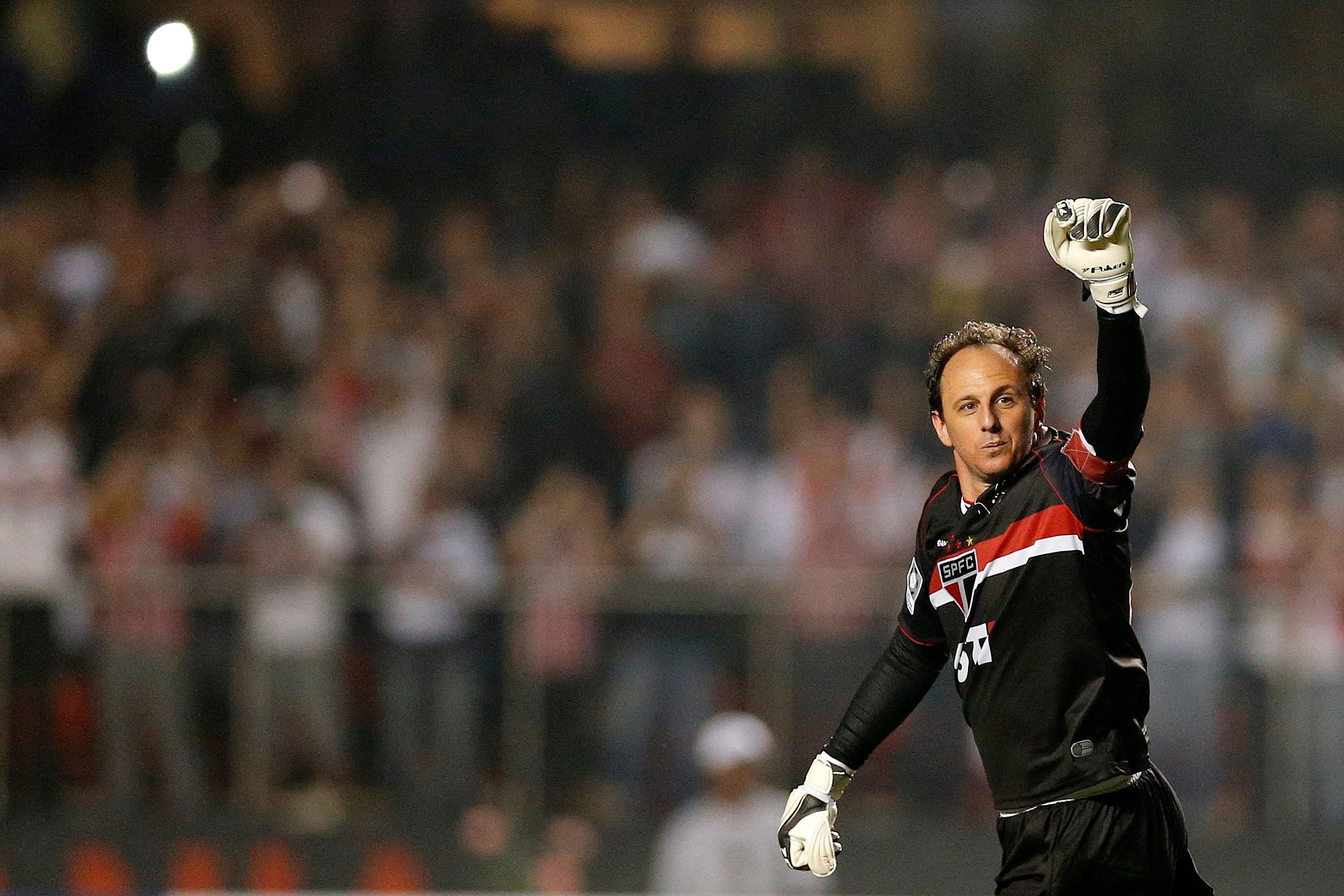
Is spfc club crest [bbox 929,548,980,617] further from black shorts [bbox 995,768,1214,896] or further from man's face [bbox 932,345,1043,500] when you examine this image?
black shorts [bbox 995,768,1214,896]

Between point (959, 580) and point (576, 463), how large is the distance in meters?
5.96

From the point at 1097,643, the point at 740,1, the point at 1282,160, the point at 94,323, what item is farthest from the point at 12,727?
the point at 1282,160

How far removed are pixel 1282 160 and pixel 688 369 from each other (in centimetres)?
453

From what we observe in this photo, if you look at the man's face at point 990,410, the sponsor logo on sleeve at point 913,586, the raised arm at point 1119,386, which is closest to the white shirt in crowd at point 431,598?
the sponsor logo on sleeve at point 913,586

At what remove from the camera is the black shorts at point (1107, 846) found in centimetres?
349

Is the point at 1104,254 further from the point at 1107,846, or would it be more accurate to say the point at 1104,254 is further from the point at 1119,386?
the point at 1107,846

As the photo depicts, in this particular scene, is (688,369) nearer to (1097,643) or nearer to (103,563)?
(103,563)

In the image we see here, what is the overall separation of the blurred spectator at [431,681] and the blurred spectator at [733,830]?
3.67 feet

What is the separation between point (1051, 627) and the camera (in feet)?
11.5

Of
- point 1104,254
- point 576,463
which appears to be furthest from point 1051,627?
point 576,463

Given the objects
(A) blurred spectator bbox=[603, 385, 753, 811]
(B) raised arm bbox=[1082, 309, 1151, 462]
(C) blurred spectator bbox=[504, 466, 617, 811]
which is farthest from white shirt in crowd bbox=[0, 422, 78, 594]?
(B) raised arm bbox=[1082, 309, 1151, 462]

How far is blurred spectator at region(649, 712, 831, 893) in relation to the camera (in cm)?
766

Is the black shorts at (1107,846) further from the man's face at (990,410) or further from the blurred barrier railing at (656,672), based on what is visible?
the blurred barrier railing at (656,672)

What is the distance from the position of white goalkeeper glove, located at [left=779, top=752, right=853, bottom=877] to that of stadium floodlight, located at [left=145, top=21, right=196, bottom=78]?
30.1 ft
